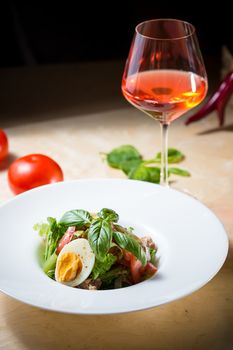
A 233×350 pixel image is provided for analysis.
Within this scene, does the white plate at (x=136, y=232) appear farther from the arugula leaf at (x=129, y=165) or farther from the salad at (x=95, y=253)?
the arugula leaf at (x=129, y=165)

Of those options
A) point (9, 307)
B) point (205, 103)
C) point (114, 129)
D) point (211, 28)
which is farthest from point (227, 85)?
Result: point (9, 307)

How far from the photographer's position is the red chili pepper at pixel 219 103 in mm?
2075

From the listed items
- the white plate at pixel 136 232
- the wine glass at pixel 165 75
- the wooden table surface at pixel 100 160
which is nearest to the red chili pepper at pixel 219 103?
the wooden table surface at pixel 100 160

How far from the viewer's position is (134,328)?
1.25 meters

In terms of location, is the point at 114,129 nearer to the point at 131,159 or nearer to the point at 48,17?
the point at 131,159

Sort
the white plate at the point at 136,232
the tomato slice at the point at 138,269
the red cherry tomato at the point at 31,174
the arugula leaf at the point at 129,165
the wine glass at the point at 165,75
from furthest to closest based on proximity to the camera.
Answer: the arugula leaf at the point at 129,165 → the red cherry tomato at the point at 31,174 → the wine glass at the point at 165,75 → the tomato slice at the point at 138,269 → the white plate at the point at 136,232

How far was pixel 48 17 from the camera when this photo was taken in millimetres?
2734

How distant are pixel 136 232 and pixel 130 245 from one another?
0.18 metres

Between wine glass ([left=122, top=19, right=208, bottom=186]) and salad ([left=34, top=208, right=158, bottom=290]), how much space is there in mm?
308

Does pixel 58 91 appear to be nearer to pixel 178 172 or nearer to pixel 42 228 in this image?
pixel 178 172

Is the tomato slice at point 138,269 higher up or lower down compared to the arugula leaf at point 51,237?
lower down

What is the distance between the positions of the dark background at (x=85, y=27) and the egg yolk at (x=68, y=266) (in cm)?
163

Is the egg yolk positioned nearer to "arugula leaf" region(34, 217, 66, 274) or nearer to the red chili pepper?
"arugula leaf" region(34, 217, 66, 274)

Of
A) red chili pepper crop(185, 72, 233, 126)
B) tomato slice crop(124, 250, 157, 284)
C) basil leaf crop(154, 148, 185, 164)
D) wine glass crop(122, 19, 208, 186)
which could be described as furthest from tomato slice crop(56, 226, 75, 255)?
red chili pepper crop(185, 72, 233, 126)
